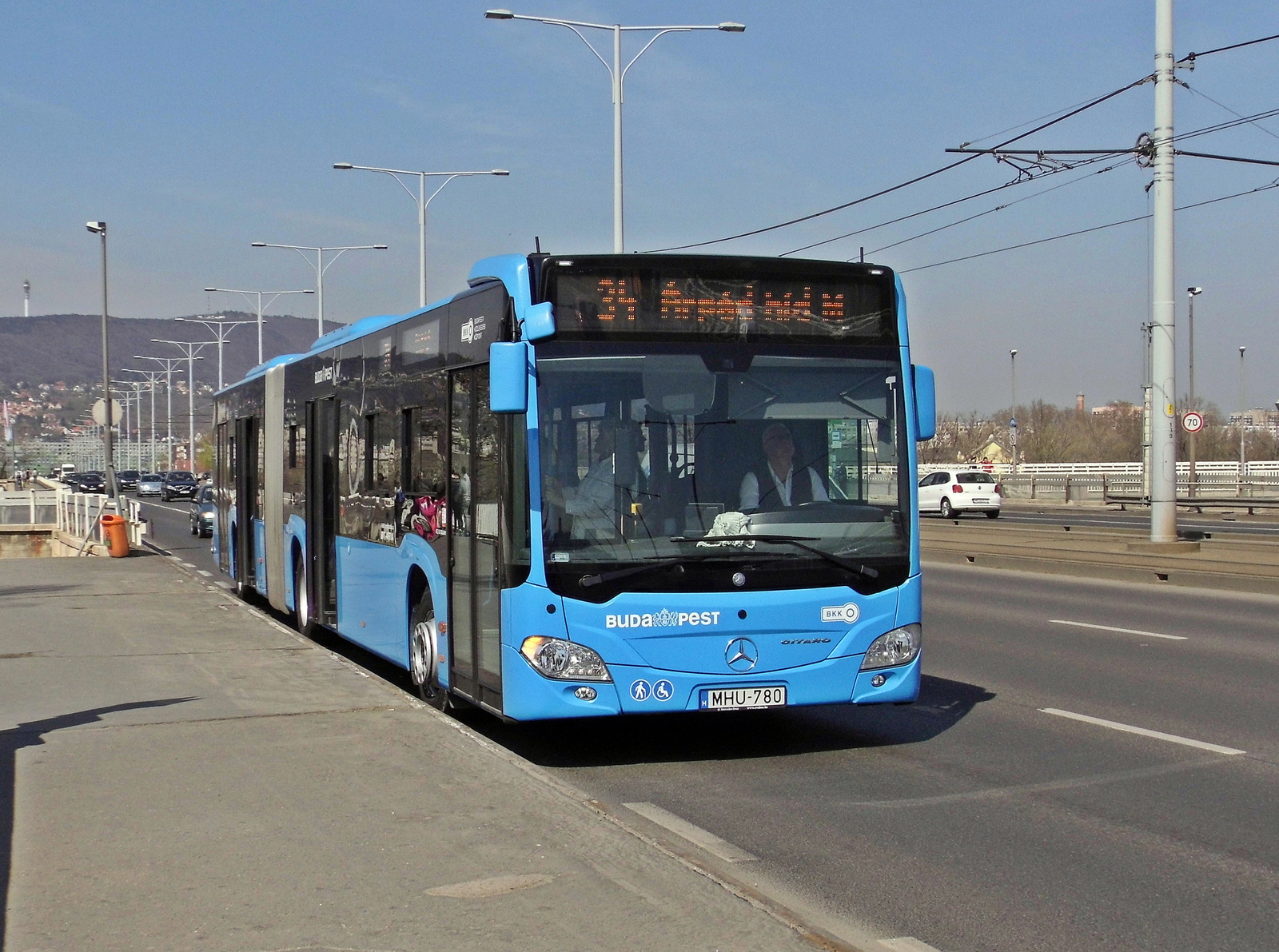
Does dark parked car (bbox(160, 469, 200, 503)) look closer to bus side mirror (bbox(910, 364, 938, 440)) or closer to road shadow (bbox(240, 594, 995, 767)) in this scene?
road shadow (bbox(240, 594, 995, 767))

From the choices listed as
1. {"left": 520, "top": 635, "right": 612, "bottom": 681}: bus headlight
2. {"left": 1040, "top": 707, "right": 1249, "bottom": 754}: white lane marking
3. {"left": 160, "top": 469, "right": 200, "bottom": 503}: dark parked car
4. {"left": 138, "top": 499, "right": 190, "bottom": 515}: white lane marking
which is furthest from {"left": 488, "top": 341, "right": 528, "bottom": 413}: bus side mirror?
{"left": 160, "top": 469, "right": 200, "bottom": 503}: dark parked car

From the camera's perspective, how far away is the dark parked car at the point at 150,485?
8088cm

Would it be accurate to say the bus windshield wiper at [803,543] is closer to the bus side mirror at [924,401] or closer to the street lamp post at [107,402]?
the bus side mirror at [924,401]

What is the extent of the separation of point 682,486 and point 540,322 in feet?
3.89

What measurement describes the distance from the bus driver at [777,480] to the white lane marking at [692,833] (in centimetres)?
181

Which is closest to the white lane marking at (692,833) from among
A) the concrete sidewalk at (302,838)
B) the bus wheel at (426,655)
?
the concrete sidewalk at (302,838)

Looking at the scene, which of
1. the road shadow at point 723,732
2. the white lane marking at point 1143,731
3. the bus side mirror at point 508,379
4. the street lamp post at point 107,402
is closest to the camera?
the bus side mirror at point 508,379

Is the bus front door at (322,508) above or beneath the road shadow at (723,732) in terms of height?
above

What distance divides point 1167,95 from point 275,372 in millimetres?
14729

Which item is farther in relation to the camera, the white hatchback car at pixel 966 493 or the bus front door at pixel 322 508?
the white hatchback car at pixel 966 493

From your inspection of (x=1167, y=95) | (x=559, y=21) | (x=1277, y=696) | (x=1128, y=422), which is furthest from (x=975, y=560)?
(x=1128, y=422)

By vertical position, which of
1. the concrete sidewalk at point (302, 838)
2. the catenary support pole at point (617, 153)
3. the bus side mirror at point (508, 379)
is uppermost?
the catenary support pole at point (617, 153)

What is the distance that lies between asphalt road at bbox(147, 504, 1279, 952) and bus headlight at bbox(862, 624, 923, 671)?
56 cm

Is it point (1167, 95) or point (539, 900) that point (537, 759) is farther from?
point (1167, 95)
